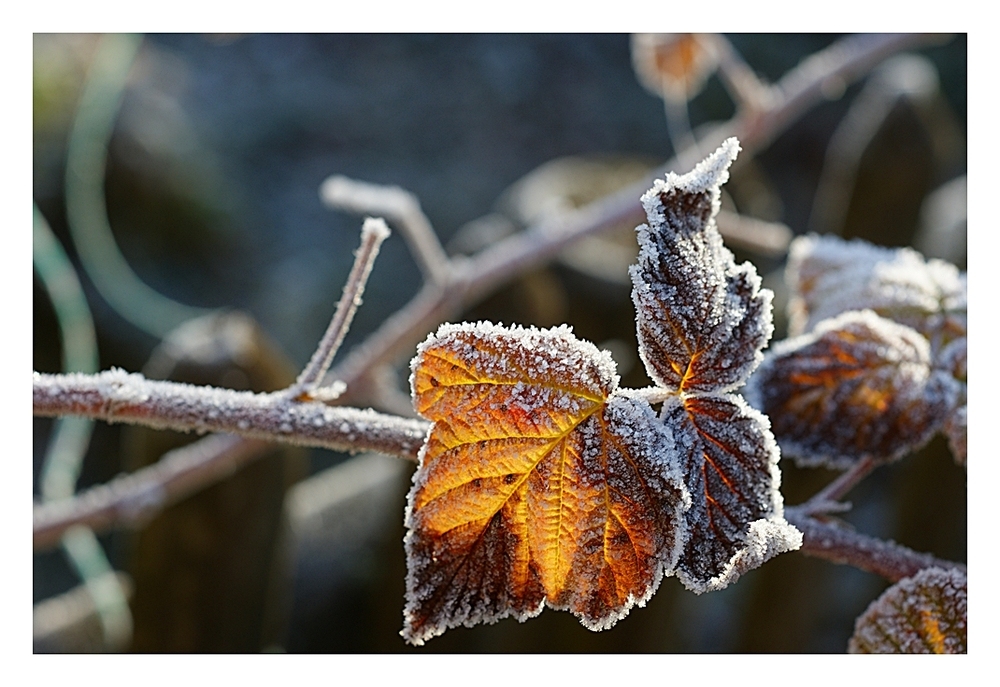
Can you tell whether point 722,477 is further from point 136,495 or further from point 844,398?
point 136,495

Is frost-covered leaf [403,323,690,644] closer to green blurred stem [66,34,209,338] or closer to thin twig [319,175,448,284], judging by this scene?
thin twig [319,175,448,284]

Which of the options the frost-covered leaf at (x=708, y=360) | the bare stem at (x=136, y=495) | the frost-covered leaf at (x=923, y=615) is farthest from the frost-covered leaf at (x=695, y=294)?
the bare stem at (x=136, y=495)

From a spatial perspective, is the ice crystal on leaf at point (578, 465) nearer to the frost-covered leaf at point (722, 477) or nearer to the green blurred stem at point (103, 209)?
the frost-covered leaf at point (722, 477)

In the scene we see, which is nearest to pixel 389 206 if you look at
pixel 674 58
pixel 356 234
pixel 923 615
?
pixel 923 615

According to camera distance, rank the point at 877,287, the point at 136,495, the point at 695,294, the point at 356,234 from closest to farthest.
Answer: the point at 695,294 → the point at 877,287 → the point at 136,495 → the point at 356,234

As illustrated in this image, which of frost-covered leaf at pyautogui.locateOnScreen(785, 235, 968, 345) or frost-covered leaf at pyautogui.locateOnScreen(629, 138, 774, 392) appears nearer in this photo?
frost-covered leaf at pyautogui.locateOnScreen(629, 138, 774, 392)

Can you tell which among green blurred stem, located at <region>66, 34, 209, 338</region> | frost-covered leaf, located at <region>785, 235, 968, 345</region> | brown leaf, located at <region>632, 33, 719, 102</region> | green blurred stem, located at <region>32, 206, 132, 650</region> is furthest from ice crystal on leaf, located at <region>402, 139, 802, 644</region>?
green blurred stem, located at <region>66, 34, 209, 338</region>
